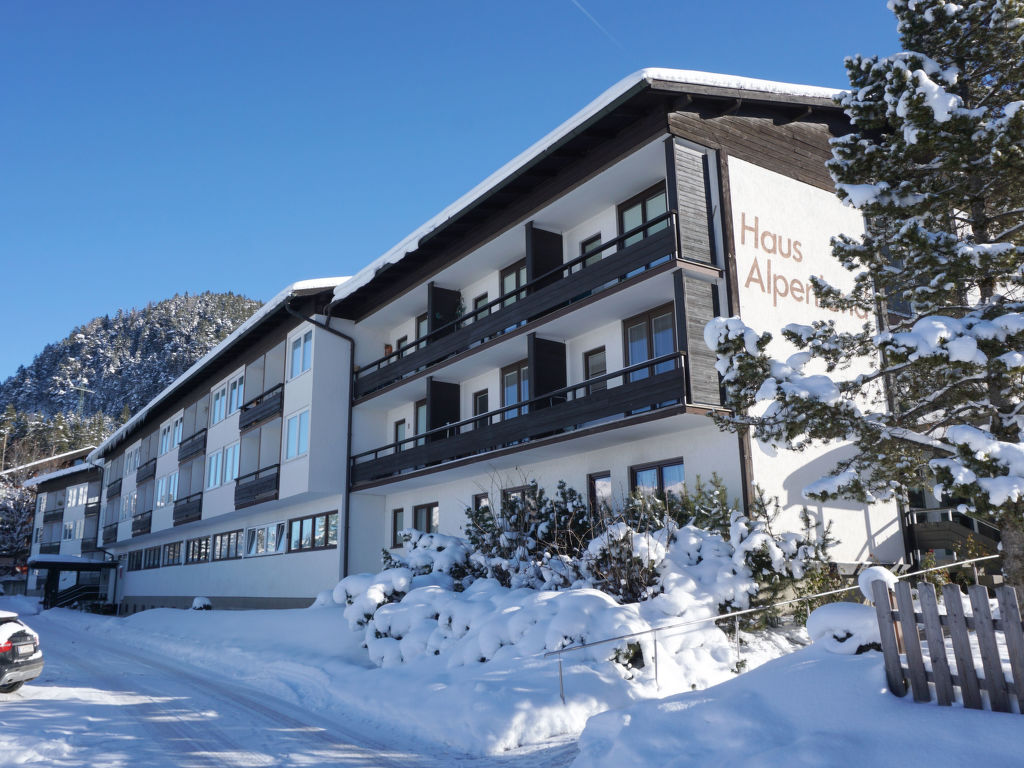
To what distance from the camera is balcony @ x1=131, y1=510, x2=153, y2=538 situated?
146ft

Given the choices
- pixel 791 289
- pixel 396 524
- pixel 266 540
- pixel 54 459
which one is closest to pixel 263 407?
pixel 266 540

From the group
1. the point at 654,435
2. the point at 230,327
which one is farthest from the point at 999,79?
the point at 230,327

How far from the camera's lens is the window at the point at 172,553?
4306cm

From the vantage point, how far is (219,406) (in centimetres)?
3744

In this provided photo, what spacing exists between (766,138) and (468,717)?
15.8 meters

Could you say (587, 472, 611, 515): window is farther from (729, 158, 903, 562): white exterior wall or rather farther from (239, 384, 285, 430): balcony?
(239, 384, 285, 430): balcony

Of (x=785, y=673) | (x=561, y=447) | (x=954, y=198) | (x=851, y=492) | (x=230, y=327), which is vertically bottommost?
(x=785, y=673)

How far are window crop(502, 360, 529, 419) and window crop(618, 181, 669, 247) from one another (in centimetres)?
505

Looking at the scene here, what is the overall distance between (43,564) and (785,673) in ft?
155

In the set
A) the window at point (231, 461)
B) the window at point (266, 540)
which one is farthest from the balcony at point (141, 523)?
the window at point (266, 540)

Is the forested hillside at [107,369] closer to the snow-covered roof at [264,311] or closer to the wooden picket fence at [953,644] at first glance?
the snow-covered roof at [264,311]

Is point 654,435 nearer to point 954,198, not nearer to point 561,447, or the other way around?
point 561,447

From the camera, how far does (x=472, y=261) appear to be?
24031 millimetres

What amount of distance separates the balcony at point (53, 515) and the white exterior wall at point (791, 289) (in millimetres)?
68659
